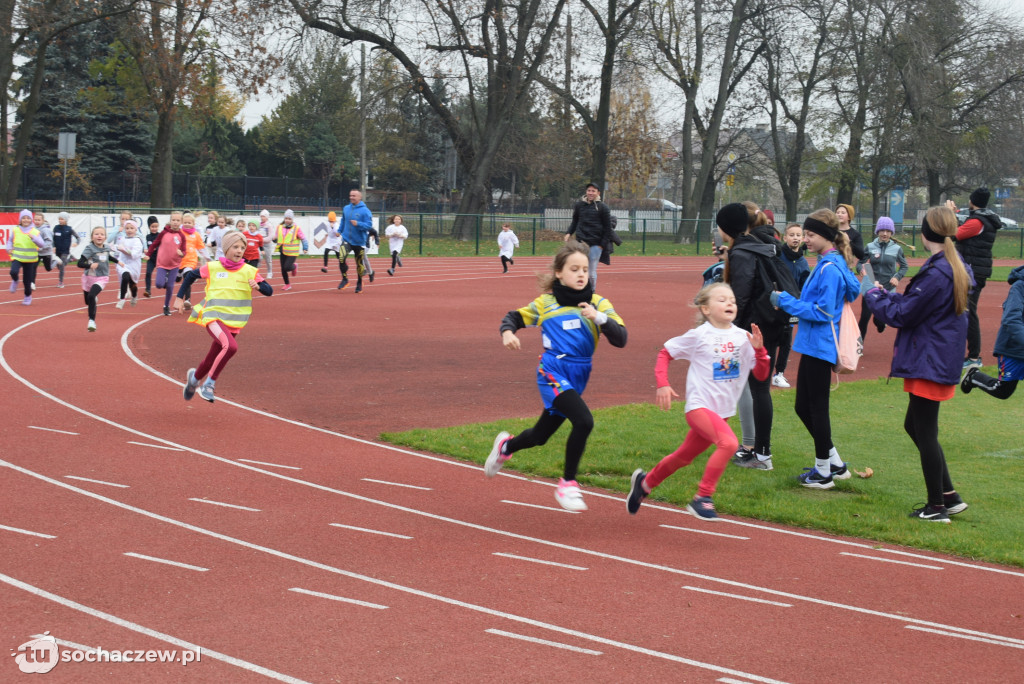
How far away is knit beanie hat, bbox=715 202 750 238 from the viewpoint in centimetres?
730

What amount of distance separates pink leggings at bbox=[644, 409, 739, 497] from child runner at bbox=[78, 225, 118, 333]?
36.8 feet

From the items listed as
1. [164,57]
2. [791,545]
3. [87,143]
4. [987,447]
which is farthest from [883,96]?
[791,545]

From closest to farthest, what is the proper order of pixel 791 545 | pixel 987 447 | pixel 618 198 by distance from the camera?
pixel 791 545, pixel 987 447, pixel 618 198

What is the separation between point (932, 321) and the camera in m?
6.29

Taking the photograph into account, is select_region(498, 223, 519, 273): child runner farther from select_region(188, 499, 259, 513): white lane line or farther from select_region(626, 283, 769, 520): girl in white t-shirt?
select_region(626, 283, 769, 520): girl in white t-shirt

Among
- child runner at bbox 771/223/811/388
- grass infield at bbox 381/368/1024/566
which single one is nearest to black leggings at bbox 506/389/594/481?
grass infield at bbox 381/368/1024/566

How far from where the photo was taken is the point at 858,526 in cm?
655

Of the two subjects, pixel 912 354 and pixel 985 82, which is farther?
pixel 985 82

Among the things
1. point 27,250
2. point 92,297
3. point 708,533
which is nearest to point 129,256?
point 92,297

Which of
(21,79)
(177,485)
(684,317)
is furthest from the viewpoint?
(21,79)

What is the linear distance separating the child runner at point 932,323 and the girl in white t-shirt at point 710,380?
888 millimetres

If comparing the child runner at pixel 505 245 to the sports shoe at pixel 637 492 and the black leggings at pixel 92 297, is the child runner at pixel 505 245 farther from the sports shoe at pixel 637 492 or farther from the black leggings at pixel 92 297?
the sports shoe at pixel 637 492

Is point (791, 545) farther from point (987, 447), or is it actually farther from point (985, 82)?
point (985, 82)

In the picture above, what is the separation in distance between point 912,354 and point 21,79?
5831 cm
